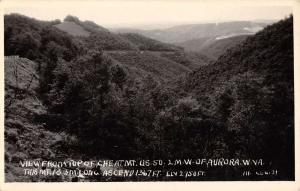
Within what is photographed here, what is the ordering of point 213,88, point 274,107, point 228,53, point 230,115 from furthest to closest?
point 228,53
point 213,88
point 230,115
point 274,107

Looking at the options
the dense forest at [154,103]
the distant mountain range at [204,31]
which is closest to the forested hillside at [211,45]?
the dense forest at [154,103]

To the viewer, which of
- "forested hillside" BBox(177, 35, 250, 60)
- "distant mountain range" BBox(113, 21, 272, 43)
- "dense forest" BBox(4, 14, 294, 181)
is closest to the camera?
"dense forest" BBox(4, 14, 294, 181)

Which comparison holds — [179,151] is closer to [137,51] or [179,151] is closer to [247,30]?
[247,30]

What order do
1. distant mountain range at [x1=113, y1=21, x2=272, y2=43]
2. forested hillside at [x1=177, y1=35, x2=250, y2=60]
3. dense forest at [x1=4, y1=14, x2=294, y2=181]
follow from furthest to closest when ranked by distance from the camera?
forested hillside at [x1=177, y1=35, x2=250, y2=60] → distant mountain range at [x1=113, y1=21, x2=272, y2=43] → dense forest at [x1=4, y1=14, x2=294, y2=181]

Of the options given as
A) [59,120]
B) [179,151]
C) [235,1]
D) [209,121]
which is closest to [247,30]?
[235,1]

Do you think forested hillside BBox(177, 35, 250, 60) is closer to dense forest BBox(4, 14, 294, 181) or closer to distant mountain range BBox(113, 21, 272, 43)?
dense forest BBox(4, 14, 294, 181)

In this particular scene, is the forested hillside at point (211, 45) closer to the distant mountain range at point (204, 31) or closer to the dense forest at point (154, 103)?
the dense forest at point (154, 103)

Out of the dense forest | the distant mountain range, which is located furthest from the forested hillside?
the distant mountain range

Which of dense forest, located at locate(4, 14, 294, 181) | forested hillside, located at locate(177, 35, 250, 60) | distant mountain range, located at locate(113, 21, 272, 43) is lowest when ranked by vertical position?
dense forest, located at locate(4, 14, 294, 181)
